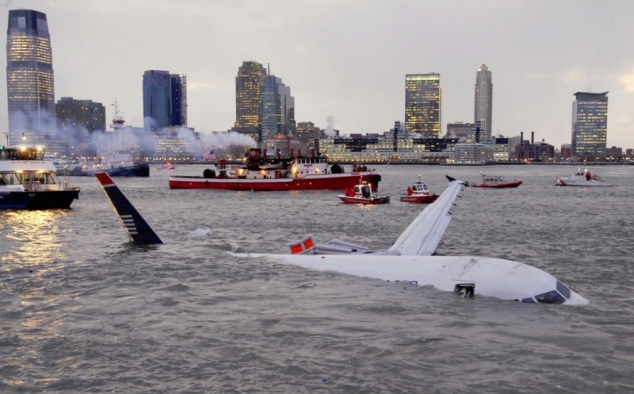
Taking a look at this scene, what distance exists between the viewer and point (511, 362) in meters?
14.2

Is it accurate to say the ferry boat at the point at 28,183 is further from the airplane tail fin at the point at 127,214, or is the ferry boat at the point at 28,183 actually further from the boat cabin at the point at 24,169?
the airplane tail fin at the point at 127,214

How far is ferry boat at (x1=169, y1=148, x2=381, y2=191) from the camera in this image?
9750cm

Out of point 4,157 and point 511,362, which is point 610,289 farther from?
point 4,157

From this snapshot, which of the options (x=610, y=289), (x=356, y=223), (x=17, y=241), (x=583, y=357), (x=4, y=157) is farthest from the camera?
(x=4, y=157)

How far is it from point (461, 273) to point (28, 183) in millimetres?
56978

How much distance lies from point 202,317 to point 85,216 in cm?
4240

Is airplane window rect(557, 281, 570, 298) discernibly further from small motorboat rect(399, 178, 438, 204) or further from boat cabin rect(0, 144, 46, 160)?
boat cabin rect(0, 144, 46, 160)

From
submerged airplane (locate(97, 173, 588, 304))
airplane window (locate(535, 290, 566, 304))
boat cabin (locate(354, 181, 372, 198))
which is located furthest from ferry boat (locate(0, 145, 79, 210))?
airplane window (locate(535, 290, 566, 304))

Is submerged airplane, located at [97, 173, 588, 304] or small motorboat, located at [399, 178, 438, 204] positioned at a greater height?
submerged airplane, located at [97, 173, 588, 304]

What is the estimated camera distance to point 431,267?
1998cm

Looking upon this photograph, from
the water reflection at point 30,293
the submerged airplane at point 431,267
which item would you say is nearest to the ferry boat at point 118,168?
the water reflection at point 30,293

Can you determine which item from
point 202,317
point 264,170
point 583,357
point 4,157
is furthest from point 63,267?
point 264,170

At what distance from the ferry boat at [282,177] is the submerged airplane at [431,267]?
67.9 m

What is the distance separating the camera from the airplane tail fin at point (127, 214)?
96.1ft
